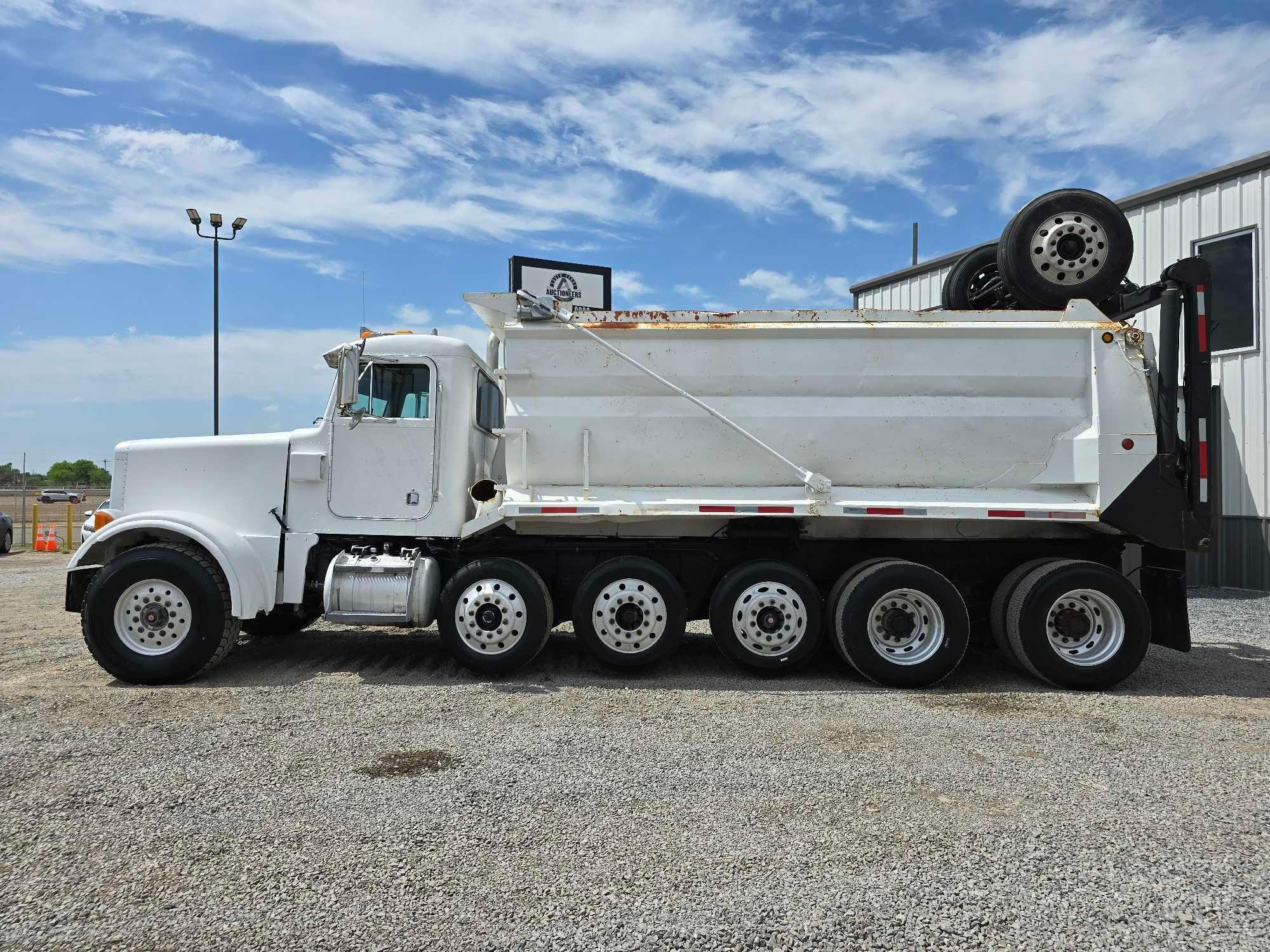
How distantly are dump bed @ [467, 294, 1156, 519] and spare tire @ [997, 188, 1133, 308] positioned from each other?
27 cm

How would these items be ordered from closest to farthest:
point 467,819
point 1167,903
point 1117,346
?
point 1167,903, point 467,819, point 1117,346

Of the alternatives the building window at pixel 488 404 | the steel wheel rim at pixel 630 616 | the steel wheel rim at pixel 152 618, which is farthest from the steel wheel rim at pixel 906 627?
the steel wheel rim at pixel 152 618

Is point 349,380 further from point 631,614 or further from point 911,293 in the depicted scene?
point 911,293

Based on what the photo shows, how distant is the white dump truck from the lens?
6.21 meters

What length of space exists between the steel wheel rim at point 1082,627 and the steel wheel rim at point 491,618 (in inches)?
160

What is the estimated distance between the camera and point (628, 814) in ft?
12.3

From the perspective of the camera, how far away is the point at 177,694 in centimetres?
594

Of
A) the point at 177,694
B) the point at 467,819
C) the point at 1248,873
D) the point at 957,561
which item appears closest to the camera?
the point at 1248,873

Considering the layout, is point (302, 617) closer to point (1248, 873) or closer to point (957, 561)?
point (957, 561)

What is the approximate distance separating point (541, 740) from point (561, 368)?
2.99 meters

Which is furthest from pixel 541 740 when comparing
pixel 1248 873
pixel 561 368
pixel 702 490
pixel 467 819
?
pixel 1248 873

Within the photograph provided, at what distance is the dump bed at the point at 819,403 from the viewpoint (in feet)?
20.9

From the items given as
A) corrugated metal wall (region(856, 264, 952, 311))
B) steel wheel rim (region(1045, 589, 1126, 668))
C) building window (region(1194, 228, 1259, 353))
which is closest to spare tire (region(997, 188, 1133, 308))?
steel wheel rim (region(1045, 589, 1126, 668))

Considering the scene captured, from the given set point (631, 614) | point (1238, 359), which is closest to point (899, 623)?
point (631, 614)
